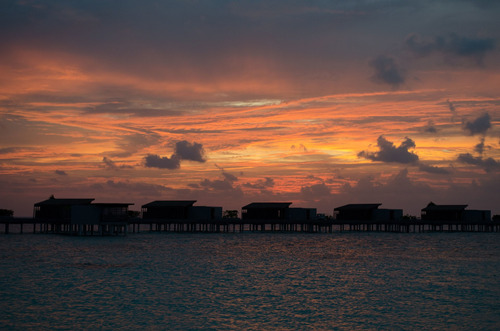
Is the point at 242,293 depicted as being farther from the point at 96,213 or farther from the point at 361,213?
the point at 361,213

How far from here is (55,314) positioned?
2633cm

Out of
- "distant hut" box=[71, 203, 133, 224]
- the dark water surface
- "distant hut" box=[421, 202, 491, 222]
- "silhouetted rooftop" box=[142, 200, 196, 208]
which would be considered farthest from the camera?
"distant hut" box=[421, 202, 491, 222]

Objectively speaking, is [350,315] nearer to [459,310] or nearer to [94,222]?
[459,310]

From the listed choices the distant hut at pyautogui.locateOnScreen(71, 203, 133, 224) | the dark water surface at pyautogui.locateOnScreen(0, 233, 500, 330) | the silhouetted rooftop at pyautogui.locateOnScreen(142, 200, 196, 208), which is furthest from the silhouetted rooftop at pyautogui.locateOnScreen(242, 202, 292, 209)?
the dark water surface at pyautogui.locateOnScreen(0, 233, 500, 330)

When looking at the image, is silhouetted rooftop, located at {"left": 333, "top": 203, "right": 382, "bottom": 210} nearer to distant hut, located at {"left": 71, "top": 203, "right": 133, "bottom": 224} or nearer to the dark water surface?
distant hut, located at {"left": 71, "top": 203, "right": 133, "bottom": 224}

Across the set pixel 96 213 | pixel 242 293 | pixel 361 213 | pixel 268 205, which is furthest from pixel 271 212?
pixel 242 293

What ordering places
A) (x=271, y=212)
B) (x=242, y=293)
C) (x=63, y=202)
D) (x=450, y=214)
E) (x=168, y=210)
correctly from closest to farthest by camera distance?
1. (x=242, y=293)
2. (x=63, y=202)
3. (x=168, y=210)
4. (x=271, y=212)
5. (x=450, y=214)

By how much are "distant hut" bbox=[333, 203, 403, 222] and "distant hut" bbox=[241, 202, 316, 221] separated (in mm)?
12246

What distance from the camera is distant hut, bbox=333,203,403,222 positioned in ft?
385

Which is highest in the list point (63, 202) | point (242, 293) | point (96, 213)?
point (63, 202)

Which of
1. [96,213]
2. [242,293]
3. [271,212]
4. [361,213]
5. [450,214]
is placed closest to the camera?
[242,293]

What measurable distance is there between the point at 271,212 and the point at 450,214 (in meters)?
46.9

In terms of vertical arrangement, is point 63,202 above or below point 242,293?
above

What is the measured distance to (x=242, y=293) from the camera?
33156 millimetres
